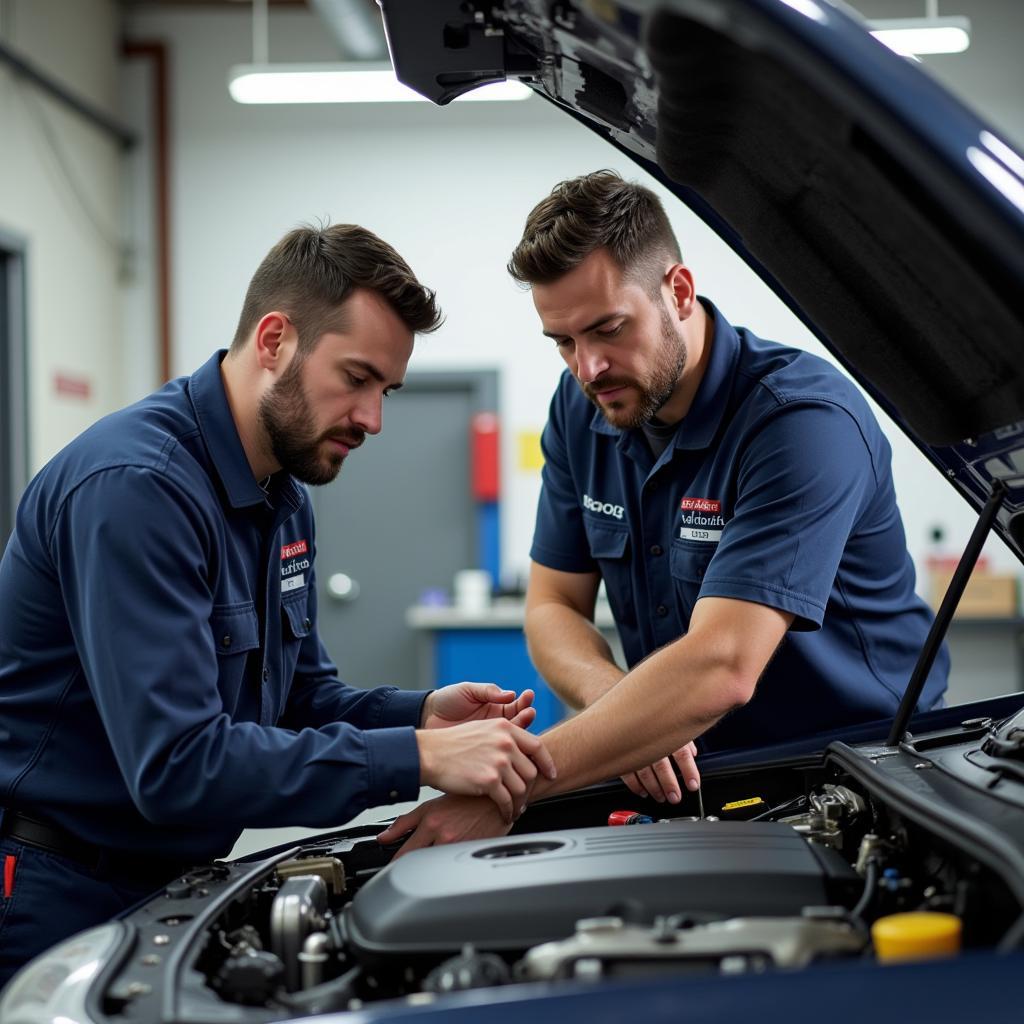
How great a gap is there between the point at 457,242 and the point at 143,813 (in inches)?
217

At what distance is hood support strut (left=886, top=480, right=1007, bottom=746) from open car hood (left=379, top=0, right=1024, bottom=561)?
32 millimetres

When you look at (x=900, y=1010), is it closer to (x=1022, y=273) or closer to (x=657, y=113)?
(x=1022, y=273)

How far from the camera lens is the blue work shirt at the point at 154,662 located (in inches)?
53.1

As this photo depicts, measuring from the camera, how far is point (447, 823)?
1476 millimetres

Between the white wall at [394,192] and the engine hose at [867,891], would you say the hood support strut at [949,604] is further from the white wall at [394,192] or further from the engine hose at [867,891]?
the white wall at [394,192]

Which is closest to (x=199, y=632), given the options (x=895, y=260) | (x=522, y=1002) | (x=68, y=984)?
(x=68, y=984)

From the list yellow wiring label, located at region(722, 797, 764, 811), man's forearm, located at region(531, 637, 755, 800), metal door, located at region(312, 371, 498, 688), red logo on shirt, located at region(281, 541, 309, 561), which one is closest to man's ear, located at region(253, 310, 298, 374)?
red logo on shirt, located at region(281, 541, 309, 561)

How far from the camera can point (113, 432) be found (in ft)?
4.94

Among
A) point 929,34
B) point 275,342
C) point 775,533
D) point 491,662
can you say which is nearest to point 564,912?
point 775,533

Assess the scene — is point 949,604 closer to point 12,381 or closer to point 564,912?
point 564,912

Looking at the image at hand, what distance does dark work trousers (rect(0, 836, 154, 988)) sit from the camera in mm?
1394

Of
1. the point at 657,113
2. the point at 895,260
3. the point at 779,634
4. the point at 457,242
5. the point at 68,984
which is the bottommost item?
the point at 68,984

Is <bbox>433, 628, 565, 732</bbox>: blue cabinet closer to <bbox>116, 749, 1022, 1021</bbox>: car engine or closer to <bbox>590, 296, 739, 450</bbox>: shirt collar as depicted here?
<bbox>590, 296, 739, 450</bbox>: shirt collar

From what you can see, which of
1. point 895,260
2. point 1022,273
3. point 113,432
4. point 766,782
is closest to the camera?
point 1022,273
